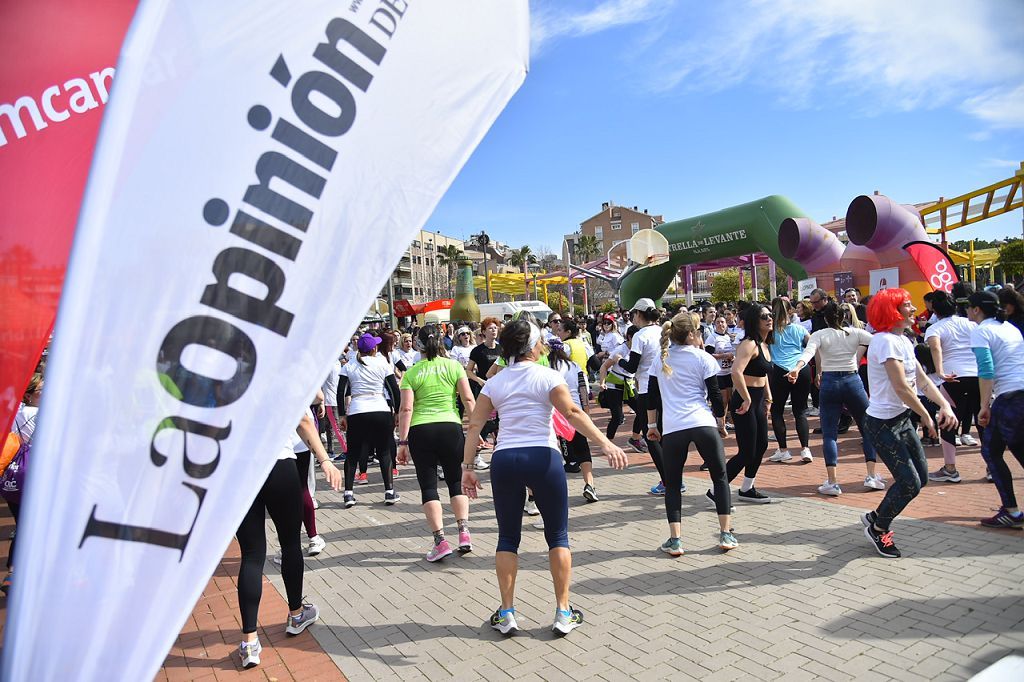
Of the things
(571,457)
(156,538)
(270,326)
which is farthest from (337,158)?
(571,457)

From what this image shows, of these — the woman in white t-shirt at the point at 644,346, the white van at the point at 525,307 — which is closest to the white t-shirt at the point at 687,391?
the woman in white t-shirt at the point at 644,346

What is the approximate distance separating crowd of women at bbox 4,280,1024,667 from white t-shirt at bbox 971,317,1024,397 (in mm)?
11

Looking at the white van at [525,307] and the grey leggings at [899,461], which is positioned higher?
the white van at [525,307]

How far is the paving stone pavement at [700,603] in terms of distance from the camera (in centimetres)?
344

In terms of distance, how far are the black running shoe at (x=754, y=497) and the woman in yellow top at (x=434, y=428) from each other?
2.80 meters

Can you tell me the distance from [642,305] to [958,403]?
12.4 feet

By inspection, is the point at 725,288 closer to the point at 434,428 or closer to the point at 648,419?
the point at 648,419

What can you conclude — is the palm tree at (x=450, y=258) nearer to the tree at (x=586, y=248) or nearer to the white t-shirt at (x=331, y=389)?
the tree at (x=586, y=248)

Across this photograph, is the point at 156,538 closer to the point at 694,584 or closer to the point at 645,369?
the point at 694,584

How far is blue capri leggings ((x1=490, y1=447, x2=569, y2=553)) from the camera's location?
3.78 meters

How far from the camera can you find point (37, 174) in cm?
245

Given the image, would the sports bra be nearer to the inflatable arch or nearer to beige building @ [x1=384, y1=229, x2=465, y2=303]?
the inflatable arch

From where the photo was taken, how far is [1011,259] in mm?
47562

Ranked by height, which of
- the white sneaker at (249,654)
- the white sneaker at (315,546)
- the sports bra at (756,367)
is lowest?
the white sneaker at (249,654)
